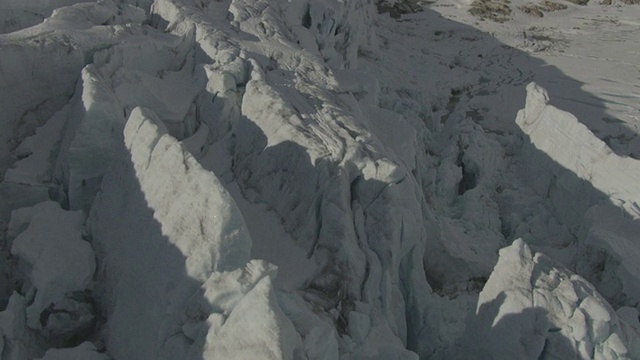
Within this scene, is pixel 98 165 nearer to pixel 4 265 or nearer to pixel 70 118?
pixel 70 118

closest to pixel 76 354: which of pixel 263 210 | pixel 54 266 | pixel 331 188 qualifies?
pixel 54 266

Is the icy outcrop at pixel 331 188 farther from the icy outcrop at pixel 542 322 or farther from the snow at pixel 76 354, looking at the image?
the snow at pixel 76 354

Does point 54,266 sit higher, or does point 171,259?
point 171,259

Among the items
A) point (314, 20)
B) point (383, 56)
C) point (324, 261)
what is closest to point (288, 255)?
point (324, 261)

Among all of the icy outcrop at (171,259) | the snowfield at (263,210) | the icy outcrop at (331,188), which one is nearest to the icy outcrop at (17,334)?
the snowfield at (263,210)

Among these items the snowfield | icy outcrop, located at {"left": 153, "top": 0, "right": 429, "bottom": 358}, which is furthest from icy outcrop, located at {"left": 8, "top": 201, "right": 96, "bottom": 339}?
icy outcrop, located at {"left": 153, "top": 0, "right": 429, "bottom": 358}

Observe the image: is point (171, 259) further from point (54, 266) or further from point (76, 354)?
point (54, 266)
